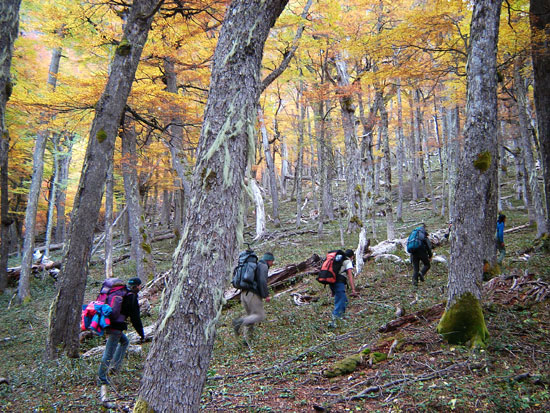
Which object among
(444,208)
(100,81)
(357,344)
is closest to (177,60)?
(100,81)

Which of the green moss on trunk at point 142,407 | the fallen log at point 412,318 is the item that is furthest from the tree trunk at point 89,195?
the fallen log at point 412,318

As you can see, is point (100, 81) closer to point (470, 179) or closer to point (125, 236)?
point (470, 179)

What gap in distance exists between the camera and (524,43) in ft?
28.3

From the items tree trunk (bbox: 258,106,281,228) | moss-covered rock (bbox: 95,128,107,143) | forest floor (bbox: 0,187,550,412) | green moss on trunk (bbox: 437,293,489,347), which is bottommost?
forest floor (bbox: 0,187,550,412)

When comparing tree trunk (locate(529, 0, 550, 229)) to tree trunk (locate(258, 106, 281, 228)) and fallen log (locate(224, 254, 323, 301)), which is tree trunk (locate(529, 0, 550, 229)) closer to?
fallen log (locate(224, 254, 323, 301))

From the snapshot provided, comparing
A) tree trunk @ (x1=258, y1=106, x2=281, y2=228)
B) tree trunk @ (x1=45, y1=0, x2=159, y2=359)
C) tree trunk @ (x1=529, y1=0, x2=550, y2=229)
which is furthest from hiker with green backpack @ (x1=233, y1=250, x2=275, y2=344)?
tree trunk @ (x1=258, y1=106, x2=281, y2=228)

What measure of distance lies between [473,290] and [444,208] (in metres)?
16.6

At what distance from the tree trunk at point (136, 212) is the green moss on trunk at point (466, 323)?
36.0 feet

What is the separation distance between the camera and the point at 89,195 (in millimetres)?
6547

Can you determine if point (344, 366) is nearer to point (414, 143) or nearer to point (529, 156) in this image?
point (529, 156)

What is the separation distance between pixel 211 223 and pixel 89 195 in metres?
4.74

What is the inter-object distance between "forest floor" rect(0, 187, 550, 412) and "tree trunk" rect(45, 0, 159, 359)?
0.61 metres

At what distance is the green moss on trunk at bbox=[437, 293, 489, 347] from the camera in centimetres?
469

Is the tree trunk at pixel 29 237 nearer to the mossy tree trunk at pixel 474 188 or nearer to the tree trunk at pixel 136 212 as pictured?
the tree trunk at pixel 136 212
